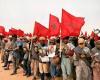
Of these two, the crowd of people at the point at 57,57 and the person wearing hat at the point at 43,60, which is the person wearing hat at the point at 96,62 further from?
the person wearing hat at the point at 43,60

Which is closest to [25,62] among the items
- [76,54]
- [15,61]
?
[15,61]

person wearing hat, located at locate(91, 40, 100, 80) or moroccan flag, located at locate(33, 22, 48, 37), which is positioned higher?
moroccan flag, located at locate(33, 22, 48, 37)

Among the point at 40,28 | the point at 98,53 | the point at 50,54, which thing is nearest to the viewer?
the point at 98,53

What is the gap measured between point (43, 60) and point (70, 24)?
2.04 meters

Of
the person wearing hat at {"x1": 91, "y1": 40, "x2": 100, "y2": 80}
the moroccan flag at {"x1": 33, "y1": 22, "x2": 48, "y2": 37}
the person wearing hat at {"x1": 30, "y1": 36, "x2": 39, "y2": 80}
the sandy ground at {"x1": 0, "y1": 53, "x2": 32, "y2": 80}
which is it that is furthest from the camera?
the sandy ground at {"x1": 0, "y1": 53, "x2": 32, "y2": 80}

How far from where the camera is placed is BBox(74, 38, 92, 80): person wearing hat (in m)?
10.2

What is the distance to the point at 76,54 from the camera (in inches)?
410

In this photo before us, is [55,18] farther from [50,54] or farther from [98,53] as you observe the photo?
[98,53]

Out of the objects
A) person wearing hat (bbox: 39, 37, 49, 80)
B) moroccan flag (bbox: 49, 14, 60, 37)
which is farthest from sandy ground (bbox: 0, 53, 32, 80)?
moroccan flag (bbox: 49, 14, 60, 37)

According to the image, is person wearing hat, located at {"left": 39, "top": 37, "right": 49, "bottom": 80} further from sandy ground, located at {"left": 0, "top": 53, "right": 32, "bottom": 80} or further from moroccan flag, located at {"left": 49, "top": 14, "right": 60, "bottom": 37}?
sandy ground, located at {"left": 0, "top": 53, "right": 32, "bottom": 80}

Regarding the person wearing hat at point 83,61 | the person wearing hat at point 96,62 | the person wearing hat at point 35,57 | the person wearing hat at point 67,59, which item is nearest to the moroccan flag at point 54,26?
the person wearing hat at point 35,57

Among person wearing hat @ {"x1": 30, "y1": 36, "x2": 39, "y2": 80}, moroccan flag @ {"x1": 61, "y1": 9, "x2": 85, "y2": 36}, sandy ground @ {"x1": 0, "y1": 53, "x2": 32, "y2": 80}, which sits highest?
moroccan flag @ {"x1": 61, "y1": 9, "x2": 85, "y2": 36}

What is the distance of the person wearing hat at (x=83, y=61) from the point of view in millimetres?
10219

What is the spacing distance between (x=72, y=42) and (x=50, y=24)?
1.56 m
